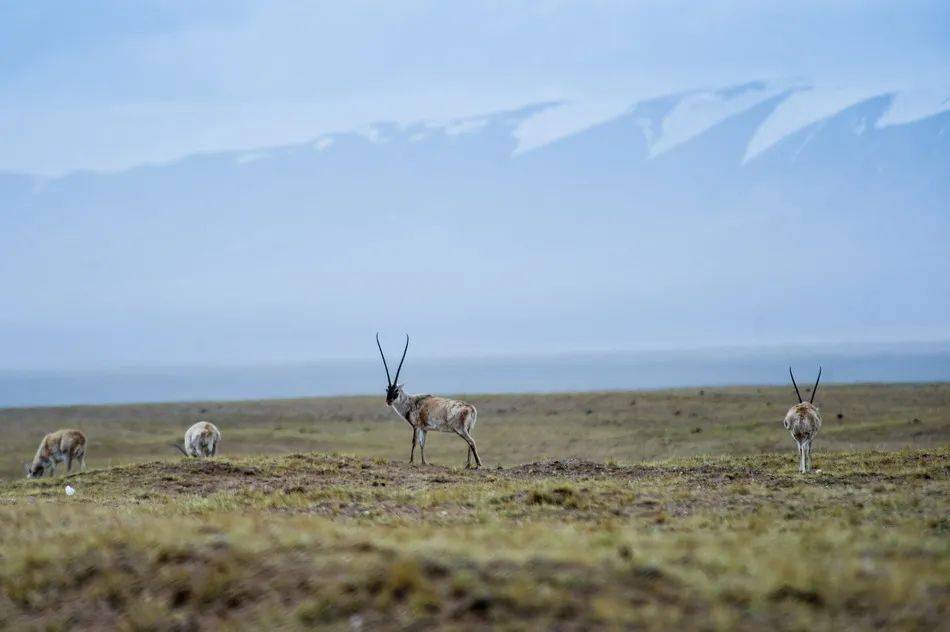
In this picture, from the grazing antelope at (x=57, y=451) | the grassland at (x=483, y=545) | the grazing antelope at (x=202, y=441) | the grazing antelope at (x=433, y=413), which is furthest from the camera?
the grazing antelope at (x=57, y=451)

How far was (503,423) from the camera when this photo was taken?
57.1 meters

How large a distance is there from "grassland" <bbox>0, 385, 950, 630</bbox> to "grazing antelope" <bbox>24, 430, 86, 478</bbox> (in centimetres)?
794

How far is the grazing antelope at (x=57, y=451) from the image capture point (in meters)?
30.9

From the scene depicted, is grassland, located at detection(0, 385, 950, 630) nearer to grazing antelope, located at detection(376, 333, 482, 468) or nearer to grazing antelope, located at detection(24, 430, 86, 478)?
grazing antelope, located at detection(376, 333, 482, 468)

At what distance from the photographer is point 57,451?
30984 millimetres

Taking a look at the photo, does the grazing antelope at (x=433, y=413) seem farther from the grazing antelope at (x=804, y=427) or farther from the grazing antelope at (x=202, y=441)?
the grazing antelope at (x=804, y=427)

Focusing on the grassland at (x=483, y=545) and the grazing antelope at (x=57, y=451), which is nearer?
the grassland at (x=483, y=545)

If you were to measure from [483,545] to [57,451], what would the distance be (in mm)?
24135

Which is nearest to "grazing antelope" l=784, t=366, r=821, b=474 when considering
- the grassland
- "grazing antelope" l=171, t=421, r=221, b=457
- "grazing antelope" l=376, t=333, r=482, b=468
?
the grassland

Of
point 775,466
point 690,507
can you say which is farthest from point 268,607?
point 775,466

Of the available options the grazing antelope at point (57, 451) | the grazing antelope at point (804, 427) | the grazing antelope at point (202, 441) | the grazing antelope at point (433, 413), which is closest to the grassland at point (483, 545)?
the grazing antelope at point (804, 427)

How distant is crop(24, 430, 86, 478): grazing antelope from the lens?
3089 cm

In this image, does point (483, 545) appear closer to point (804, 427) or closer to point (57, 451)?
point (804, 427)

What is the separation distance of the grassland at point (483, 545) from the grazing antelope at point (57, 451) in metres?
7.94
